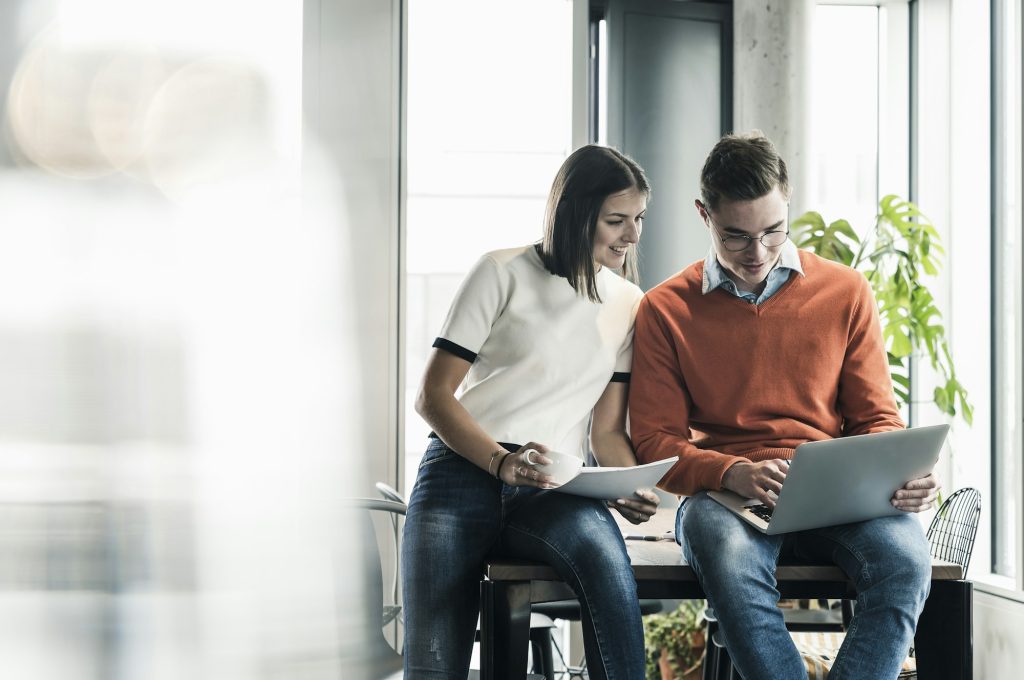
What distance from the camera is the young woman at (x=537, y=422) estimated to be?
1.43m

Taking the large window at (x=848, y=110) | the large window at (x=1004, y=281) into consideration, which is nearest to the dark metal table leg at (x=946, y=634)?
the large window at (x=1004, y=281)

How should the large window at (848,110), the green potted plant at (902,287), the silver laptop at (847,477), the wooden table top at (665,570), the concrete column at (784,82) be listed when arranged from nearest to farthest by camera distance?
1. the silver laptop at (847,477)
2. the wooden table top at (665,570)
3. the green potted plant at (902,287)
4. the concrete column at (784,82)
5. the large window at (848,110)

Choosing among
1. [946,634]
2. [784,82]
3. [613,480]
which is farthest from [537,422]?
[784,82]

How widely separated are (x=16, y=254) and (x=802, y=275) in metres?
1.75

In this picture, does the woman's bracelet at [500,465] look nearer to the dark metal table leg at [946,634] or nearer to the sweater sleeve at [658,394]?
the sweater sleeve at [658,394]

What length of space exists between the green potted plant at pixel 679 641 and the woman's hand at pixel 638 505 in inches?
62.5

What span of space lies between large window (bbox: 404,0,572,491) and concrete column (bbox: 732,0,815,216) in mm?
691

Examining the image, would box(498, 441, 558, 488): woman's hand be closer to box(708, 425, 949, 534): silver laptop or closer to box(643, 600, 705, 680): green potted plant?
box(708, 425, 949, 534): silver laptop

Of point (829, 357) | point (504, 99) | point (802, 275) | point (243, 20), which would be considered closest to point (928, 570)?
point (829, 357)

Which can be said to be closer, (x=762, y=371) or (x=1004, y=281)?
(x=762, y=371)

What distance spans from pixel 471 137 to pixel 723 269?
186 centimetres

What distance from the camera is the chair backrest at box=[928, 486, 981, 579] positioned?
90.1 inches

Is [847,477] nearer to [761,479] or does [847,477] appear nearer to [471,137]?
[761,479]

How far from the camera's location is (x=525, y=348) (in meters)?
1.64
